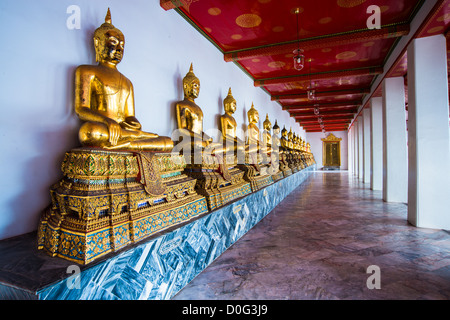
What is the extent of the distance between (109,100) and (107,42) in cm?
48

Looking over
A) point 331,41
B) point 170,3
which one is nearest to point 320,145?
point 331,41

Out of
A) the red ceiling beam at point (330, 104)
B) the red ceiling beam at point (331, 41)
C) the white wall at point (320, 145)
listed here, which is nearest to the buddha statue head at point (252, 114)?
the red ceiling beam at point (331, 41)

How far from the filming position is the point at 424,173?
3.34 meters

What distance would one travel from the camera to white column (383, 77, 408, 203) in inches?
198

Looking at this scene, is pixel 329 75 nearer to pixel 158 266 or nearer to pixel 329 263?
pixel 329 263

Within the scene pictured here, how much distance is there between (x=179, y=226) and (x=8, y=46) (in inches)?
63.7

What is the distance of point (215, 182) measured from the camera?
8.63 ft

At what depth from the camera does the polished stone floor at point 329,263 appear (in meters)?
1.65

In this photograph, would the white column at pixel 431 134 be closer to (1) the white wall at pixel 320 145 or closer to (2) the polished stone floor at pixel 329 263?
(2) the polished stone floor at pixel 329 263

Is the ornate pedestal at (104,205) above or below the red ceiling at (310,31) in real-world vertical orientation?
below

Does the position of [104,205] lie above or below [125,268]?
above

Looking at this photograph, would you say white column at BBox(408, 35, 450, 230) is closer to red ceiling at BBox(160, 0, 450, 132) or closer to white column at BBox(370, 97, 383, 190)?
red ceiling at BBox(160, 0, 450, 132)

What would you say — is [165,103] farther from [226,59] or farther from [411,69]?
[411,69]

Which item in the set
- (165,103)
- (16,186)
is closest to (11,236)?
(16,186)
